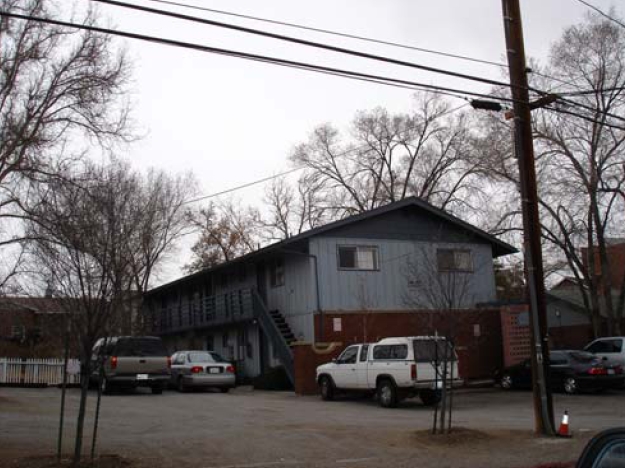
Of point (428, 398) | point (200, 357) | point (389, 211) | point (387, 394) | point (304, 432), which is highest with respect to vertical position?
point (389, 211)

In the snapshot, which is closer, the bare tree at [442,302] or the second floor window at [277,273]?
the bare tree at [442,302]

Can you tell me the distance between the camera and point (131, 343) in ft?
79.7

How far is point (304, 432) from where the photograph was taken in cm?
1470

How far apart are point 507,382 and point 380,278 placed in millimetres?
6567

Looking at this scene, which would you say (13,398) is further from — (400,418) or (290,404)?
(400,418)

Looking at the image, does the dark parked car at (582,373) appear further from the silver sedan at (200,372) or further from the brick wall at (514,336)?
the silver sedan at (200,372)

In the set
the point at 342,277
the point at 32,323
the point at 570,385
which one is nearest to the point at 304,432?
the point at 570,385

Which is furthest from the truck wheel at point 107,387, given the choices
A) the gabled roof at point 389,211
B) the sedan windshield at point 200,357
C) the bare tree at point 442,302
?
the bare tree at point 442,302

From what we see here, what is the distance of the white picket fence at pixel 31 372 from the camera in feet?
104

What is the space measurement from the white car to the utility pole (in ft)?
36.6

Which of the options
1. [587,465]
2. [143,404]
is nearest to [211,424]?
[143,404]

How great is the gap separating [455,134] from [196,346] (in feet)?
75.6

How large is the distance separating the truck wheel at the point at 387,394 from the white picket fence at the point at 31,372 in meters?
16.3

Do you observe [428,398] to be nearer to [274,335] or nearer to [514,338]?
[274,335]
